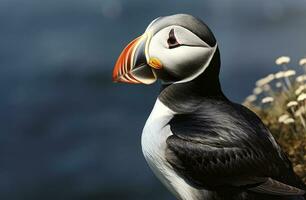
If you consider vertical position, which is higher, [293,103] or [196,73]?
[196,73]

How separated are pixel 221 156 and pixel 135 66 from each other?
643 mm

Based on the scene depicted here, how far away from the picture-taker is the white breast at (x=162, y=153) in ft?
15.4

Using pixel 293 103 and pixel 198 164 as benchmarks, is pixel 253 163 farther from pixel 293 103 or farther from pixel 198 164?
pixel 293 103

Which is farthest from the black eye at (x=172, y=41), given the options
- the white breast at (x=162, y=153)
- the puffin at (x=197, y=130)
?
the white breast at (x=162, y=153)

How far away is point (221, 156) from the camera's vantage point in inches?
183

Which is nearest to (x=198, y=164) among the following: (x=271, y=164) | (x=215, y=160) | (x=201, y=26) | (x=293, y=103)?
(x=215, y=160)

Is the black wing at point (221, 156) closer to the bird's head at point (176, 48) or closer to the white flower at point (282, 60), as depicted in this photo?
the bird's head at point (176, 48)

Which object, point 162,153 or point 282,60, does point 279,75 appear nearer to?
point 282,60

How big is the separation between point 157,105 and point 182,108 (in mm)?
151

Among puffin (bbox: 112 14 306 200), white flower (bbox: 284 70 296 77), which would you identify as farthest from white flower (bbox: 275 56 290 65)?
puffin (bbox: 112 14 306 200)

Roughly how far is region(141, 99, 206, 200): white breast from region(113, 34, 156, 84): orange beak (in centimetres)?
18

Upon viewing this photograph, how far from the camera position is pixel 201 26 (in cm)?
472

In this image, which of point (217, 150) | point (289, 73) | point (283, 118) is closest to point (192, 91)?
point (217, 150)

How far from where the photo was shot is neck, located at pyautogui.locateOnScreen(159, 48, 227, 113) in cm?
475
